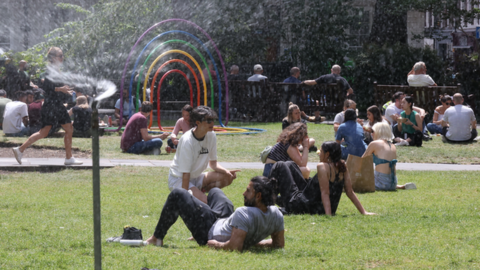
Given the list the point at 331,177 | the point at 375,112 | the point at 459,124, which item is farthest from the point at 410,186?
the point at 459,124

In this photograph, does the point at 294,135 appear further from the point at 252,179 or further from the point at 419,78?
the point at 419,78

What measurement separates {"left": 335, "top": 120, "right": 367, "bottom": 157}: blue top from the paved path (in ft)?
5.74

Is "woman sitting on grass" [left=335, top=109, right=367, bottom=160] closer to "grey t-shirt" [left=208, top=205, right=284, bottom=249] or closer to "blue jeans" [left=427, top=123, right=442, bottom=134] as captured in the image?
"grey t-shirt" [left=208, top=205, right=284, bottom=249]

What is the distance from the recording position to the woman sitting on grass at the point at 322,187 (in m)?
7.92

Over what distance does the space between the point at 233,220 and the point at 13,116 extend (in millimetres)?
10838

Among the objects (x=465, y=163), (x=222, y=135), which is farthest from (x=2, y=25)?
(x=465, y=163)

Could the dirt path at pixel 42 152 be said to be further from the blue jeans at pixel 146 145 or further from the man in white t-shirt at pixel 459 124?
the man in white t-shirt at pixel 459 124

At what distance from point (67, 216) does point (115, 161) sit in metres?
4.77

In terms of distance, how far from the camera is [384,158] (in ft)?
32.8

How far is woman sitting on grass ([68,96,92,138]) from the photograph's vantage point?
15586 millimetres

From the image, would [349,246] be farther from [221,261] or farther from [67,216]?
[67,216]

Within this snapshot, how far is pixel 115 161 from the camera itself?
1238 centimetres

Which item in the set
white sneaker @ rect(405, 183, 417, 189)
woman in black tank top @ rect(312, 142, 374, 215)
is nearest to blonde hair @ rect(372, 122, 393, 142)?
white sneaker @ rect(405, 183, 417, 189)

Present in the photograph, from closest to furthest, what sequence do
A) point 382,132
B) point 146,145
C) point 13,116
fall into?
1. point 382,132
2. point 146,145
3. point 13,116
